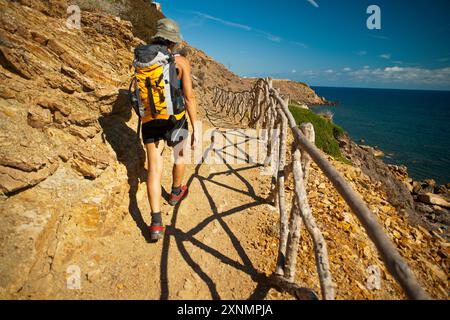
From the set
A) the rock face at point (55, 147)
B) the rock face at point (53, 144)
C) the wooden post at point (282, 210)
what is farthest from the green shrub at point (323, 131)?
the rock face at point (53, 144)

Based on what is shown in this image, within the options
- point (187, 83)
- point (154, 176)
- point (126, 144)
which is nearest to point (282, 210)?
point (154, 176)

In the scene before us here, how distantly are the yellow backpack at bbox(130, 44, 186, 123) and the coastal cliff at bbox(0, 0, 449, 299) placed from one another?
3.89 feet

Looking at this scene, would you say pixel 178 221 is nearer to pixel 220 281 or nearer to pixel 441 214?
pixel 220 281

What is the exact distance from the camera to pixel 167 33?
3371 mm

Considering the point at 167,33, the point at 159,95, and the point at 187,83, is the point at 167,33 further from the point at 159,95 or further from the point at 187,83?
the point at 159,95

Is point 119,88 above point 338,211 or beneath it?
above

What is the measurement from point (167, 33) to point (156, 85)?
0.79 metres

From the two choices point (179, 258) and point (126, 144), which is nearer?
point (179, 258)

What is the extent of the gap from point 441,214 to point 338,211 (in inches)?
405

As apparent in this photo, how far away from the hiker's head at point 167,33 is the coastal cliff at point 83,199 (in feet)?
5.37

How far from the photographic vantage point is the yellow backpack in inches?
126

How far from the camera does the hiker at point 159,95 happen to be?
322 cm
